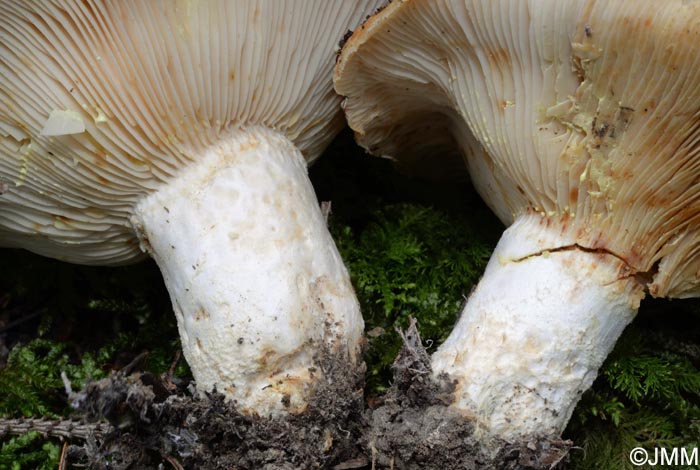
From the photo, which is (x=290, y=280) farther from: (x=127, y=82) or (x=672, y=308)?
(x=672, y=308)

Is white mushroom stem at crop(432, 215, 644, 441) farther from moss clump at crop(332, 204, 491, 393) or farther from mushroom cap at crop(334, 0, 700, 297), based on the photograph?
moss clump at crop(332, 204, 491, 393)

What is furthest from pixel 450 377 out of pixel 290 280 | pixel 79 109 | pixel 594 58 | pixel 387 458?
pixel 79 109

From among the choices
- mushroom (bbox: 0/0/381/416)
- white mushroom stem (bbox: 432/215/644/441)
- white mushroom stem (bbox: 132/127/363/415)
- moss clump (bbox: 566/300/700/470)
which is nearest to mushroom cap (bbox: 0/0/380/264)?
mushroom (bbox: 0/0/381/416)

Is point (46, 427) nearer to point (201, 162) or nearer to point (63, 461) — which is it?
point (63, 461)

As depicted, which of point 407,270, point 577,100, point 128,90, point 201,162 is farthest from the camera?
point 407,270

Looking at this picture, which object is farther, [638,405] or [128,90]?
[638,405]

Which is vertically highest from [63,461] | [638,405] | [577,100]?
[577,100]

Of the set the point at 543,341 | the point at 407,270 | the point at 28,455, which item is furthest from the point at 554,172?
the point at 28,455

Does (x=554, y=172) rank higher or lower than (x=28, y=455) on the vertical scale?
higher
